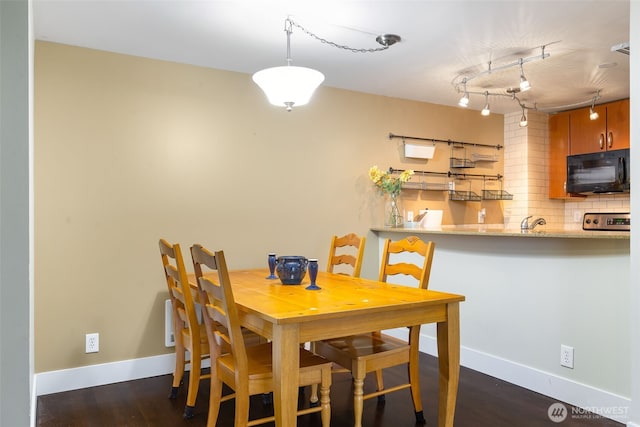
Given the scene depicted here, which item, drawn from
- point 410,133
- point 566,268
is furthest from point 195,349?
point 410,133

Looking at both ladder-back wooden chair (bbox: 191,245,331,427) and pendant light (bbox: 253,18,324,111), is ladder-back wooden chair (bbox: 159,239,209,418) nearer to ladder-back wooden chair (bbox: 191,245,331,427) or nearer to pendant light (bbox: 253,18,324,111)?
ladder-back wooden chair (bbox: 191,245,331,427)

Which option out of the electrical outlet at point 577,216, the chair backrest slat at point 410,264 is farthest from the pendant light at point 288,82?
the electrical outlet at point 577,216

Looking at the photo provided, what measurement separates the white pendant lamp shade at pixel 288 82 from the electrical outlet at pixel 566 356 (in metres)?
2.10

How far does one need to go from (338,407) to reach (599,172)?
3538mm

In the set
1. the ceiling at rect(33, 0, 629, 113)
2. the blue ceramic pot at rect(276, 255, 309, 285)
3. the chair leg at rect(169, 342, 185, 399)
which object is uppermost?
the ceiling at rect(33, 0, 629, 113)

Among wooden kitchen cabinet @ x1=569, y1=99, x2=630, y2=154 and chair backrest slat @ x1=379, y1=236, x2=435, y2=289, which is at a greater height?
wooden kitchen cabinet @ x1=569, y1=99, x2=630, y2=154

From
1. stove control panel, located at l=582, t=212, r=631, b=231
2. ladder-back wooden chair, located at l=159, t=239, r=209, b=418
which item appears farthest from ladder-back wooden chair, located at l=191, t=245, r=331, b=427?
stove control panel, located at l=582, t=212, r=631, b=231

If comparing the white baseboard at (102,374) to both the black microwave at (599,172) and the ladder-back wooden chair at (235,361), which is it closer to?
the ladder-back wooden chair at (235,361)

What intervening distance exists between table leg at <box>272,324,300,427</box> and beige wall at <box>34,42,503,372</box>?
181cm

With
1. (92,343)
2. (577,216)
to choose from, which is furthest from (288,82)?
(577,216)

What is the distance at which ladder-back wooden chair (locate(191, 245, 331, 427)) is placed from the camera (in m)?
1.96

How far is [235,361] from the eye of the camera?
1985 mm

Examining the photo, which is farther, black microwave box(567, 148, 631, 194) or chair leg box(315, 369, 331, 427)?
black microwave box(567, 148, 631, 194)

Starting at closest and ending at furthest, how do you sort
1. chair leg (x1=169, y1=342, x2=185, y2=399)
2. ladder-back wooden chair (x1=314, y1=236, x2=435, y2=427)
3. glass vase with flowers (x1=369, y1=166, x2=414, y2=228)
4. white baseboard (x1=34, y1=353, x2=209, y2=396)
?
ladder-back wooden chair (x1=314, y1=236, x2=435, y2=427) < chair leg (x1=169, y1=342, x2=185, y2=399) < white baseboard (x1=34, y1=353, x2=209, y2=396) < glass vase with flowers (x1=369, y1=166, x2=414, y2=228)
